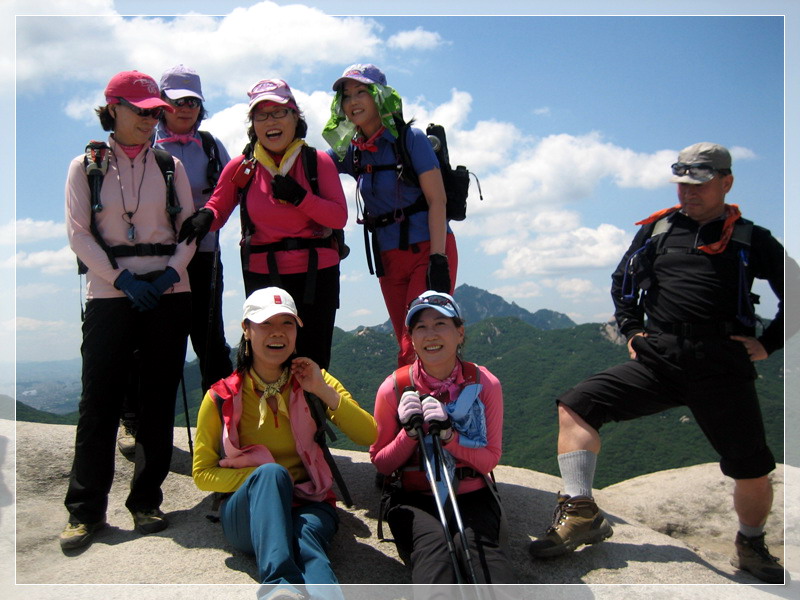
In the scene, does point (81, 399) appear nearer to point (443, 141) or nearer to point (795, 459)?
point (443, 141)

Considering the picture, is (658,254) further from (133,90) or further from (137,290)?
(133,90)

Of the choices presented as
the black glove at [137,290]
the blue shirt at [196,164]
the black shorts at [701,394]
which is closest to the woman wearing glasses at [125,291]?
the black glove at [137,290]

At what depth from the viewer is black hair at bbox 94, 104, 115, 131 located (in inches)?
180

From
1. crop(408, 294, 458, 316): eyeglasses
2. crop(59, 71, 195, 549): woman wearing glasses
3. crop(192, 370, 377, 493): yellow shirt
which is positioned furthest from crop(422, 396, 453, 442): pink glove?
crop(59, 71, 195, 549): woman wearing glasses

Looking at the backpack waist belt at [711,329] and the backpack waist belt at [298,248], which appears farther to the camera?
the backpack waist belt at [298,248]

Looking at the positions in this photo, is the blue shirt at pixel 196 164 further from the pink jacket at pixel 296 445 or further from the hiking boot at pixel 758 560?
the hiking boot at pixel 758 560

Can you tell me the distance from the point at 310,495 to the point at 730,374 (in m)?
2.99

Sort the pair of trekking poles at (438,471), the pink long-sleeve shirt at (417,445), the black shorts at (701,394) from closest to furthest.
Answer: the pair of trekking poles at (438,471)
the pink long-sleeve shirt at (417,445)
the black shorts at (701,394)

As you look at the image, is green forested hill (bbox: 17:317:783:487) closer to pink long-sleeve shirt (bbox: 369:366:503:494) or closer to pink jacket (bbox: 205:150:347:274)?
pink jacket (bbox: 205:150:347:274)

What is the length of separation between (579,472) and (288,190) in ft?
9.73

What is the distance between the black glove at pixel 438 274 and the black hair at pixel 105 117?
256cm

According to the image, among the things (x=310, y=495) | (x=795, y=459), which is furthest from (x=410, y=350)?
(x=795, y=459)

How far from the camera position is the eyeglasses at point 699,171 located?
4477 millimetres

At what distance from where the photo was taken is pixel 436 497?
376 cm
